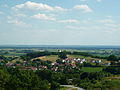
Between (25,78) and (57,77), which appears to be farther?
(57,77)

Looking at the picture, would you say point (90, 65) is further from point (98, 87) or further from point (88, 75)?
point (98, 87)

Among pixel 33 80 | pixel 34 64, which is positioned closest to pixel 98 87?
pixel 33 80

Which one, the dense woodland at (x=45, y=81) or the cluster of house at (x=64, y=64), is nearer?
the dense woodland at (x=45, y=81)

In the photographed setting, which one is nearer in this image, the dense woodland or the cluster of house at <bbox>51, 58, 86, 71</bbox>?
the dense woodland

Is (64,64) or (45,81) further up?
(45,81)

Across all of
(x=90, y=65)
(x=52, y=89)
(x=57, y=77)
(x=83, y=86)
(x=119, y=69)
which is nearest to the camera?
(x=52, y=89)

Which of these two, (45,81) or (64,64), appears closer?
(45,81)

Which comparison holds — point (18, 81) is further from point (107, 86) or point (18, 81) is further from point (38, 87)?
point (107, 86)

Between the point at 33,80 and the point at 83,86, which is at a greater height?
the point at 33,80

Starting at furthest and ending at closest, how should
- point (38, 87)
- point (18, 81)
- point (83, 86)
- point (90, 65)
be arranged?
1. point (90, 65)
2. point (83, 86)
3. point (38, 87)
4. point (18, 81)
